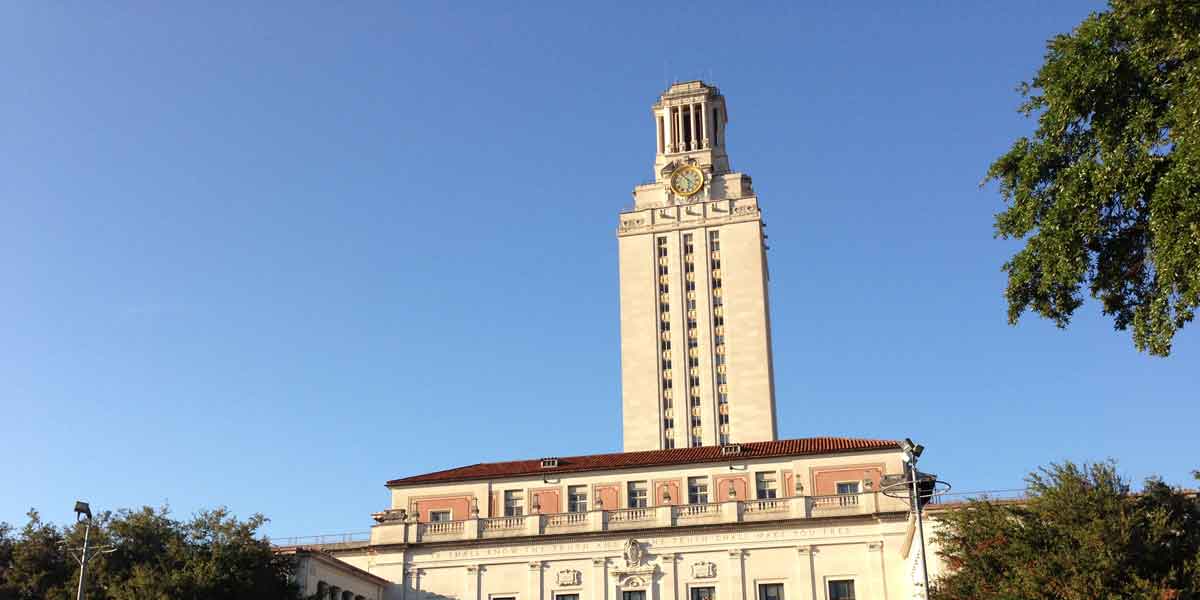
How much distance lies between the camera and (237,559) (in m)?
54.3

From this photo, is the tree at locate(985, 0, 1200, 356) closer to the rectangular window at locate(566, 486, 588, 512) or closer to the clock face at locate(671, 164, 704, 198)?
the rectangular window at locate(566, 486, 588, 512)

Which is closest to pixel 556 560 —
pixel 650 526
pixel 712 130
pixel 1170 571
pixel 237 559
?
pixel 650 526

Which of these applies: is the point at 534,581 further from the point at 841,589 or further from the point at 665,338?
the point at 665,338

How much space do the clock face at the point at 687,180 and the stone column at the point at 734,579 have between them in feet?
236

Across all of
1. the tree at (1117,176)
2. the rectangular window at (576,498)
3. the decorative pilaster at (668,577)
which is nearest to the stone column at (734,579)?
the decorative pilaster at (668,577)

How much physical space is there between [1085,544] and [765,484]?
2774 cm

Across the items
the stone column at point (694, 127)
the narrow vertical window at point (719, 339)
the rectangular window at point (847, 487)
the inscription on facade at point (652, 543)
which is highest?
the stone column at point (694, 127)

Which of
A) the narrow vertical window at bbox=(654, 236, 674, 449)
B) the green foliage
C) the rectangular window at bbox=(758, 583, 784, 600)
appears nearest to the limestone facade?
the rectangular window at bbox=(758, 583, 784, 600)

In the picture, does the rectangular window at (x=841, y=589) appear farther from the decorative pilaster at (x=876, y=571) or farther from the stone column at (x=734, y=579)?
the stone column at (x=734, y=579)

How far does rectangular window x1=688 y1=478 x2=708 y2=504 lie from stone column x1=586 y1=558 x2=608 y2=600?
6356mm

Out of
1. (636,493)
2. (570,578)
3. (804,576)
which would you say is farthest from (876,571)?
(570,578)

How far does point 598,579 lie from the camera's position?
2569 inches

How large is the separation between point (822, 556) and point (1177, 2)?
43.1 meters

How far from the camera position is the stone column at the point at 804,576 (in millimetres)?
62156
